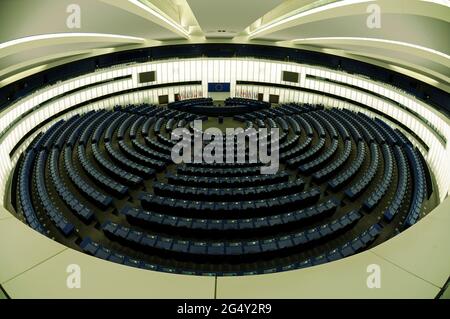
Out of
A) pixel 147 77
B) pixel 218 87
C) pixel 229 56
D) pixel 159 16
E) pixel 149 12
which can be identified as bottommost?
pixel 218 87

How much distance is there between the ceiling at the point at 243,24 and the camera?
14297 millimetres

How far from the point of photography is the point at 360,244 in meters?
12.1

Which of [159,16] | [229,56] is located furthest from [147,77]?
[159,16]

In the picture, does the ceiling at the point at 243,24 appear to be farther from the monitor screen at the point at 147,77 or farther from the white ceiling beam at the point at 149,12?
the monitor screen at the point at 147,77

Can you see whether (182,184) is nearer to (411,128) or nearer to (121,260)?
(121,260)

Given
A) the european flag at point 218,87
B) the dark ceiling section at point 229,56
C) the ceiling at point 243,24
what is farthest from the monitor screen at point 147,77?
the european flag at point 218,87

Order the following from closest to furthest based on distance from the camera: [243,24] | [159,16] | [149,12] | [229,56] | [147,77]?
1. [149,12]
2. [159,16]
3. [243,24]
4. [147,77]
5. [229,56]

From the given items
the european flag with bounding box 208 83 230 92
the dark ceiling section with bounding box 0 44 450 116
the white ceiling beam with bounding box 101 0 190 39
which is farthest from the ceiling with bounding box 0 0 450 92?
the european flag with bounding box 208 83 230 92

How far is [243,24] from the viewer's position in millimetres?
23500

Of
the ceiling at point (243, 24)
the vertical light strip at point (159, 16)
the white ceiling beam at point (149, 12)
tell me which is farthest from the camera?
the vertical light strip at point (159, 16)

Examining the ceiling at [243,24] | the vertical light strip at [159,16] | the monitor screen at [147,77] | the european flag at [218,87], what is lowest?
the european flag at [218,87]

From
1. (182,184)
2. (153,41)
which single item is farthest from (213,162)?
(153,41)

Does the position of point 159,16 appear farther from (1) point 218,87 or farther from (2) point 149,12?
(1) point 218,87

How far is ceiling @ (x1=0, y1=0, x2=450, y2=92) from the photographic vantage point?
14.3 meters
